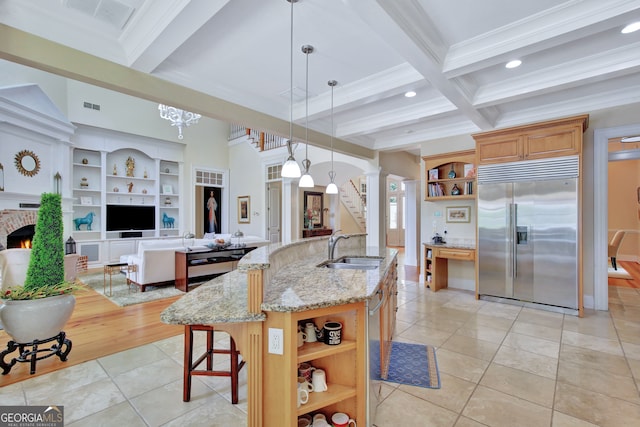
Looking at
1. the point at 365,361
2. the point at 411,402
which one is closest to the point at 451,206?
the point at 411,402

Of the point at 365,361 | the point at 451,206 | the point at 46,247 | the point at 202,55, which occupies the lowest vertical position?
the point at 365,361

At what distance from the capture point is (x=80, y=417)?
1.95 m

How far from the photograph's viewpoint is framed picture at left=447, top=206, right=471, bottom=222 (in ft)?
17.1

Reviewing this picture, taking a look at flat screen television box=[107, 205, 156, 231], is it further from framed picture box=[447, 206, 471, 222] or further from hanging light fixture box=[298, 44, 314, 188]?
framed picture box=[447, 206, 471, 222]

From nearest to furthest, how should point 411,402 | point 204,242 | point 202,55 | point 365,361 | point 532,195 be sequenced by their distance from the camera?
point 365,361, point 411,402, point 202,55, point 532,195, point 204,242

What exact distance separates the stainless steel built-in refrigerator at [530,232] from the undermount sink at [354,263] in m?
2.34

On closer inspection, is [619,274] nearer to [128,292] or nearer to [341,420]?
[341,420]

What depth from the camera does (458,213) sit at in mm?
5309

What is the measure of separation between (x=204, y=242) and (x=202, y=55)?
161 inches

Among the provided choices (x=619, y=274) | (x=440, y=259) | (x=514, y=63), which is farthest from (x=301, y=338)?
(x=619, y=274)

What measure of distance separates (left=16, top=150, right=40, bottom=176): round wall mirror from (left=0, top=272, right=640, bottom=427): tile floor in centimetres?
551

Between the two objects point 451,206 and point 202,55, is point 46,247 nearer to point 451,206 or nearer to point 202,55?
point 202,55

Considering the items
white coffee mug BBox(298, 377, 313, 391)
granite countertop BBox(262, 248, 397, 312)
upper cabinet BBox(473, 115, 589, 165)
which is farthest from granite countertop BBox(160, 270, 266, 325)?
upper cabinet BBox(473, 115, 589, 165)

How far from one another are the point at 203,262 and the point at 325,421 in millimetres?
4331
